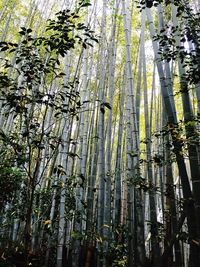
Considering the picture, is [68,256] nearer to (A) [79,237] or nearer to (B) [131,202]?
(A) [79,237]

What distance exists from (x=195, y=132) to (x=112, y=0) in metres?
3.97

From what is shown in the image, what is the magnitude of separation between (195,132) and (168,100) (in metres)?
0.72

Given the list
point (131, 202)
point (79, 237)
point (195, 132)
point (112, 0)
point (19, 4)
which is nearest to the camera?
point (195, 132)

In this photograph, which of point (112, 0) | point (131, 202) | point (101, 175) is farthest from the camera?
point (112, 0)

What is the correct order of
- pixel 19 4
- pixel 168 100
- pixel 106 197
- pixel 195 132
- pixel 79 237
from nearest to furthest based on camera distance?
pixel 195 132 < pixel 168 100 < pixel 79 237 < pixel 106 197 < pixel 19 4

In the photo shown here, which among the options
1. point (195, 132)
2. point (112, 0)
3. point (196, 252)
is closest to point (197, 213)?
point (196, 252)

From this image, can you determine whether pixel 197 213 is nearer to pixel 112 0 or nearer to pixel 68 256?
pixel 68 256

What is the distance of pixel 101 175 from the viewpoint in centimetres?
402

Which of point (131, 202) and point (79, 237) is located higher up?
point (131, 202)

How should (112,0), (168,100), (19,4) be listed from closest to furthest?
1. (168,100)
2. (112,0)
3. (19,4)

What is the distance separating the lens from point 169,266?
339 centimetres

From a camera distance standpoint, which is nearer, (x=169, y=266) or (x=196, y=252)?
(x=196, y=252)

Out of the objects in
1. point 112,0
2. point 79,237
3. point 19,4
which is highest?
point 19,4

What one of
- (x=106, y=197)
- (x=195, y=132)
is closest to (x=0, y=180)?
(x=106, y=197)
